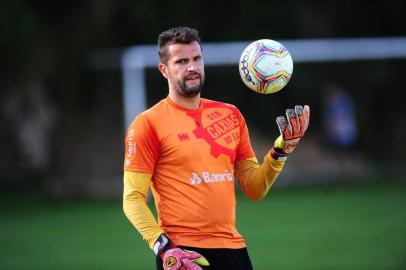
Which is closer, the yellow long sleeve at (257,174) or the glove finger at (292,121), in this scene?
the glove finger at (292,121)

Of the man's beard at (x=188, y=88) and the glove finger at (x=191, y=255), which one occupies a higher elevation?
the man's beard at (x=188, y=88)

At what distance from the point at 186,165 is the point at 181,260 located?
24.1 inches

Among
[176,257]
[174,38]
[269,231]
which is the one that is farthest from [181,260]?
[269,231]

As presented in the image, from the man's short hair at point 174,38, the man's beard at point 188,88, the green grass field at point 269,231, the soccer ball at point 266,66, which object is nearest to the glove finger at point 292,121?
the soccer ball at point 266,66

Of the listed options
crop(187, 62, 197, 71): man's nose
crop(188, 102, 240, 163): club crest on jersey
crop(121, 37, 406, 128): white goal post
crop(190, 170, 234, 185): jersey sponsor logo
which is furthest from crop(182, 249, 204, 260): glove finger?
crop(121, 37, 406, 128): white goal post

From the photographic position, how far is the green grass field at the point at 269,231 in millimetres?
10148

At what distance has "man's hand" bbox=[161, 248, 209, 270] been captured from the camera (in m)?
4.55

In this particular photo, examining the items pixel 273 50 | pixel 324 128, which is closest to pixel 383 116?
pixel 324 128

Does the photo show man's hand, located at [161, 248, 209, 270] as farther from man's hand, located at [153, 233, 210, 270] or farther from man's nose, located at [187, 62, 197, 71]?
man's nose, located at [187, 62, 197, 71]

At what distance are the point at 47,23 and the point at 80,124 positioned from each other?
117 inches

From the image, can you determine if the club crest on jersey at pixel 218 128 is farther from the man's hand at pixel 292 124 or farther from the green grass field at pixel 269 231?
the green grass field at pixel 269 231

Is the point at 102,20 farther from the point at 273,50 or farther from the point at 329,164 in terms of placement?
the point at 273,50

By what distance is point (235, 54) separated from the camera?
16.2 m

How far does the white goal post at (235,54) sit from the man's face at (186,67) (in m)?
10.6
